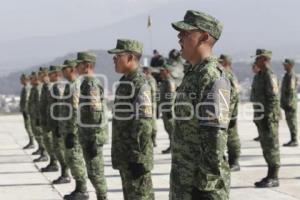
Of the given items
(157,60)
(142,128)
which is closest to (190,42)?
(142,128)

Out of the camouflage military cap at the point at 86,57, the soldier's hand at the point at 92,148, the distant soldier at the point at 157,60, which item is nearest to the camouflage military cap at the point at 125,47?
the camouflage military cap at the point at 86,57

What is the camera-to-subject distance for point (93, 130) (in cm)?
642

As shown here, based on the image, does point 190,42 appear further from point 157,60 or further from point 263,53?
point 157,60

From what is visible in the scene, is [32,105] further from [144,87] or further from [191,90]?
[191,90]

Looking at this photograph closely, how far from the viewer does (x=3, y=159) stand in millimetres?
12266

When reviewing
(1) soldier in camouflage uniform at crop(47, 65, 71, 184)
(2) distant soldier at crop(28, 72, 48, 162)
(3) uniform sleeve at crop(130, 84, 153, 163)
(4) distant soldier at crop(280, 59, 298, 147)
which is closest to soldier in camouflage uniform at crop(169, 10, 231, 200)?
(3) uniform sleeve at crop(130, 84, 153, 163)

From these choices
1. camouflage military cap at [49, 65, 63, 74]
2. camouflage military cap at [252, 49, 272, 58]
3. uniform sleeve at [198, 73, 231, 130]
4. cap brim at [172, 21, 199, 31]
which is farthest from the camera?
camouflage military cap at [49, 65, 63, 74]

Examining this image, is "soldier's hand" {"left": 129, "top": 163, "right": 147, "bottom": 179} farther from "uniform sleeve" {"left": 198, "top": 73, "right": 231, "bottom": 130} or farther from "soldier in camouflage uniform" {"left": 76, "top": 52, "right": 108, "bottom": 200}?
"uniform sleeve" {"left": 198, "top": 73, "right": 231, "bottom": 130}

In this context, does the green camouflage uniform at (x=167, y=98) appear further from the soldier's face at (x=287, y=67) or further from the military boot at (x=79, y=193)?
the military boot at (x=79, y=193)

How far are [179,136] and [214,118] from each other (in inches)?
14.6

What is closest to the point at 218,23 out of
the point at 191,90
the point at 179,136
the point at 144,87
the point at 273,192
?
the point at 191,90

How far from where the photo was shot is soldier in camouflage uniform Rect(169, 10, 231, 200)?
3234 mm

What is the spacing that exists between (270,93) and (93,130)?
271cm

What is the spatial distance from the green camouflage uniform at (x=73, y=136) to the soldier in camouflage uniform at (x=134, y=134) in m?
2.02
